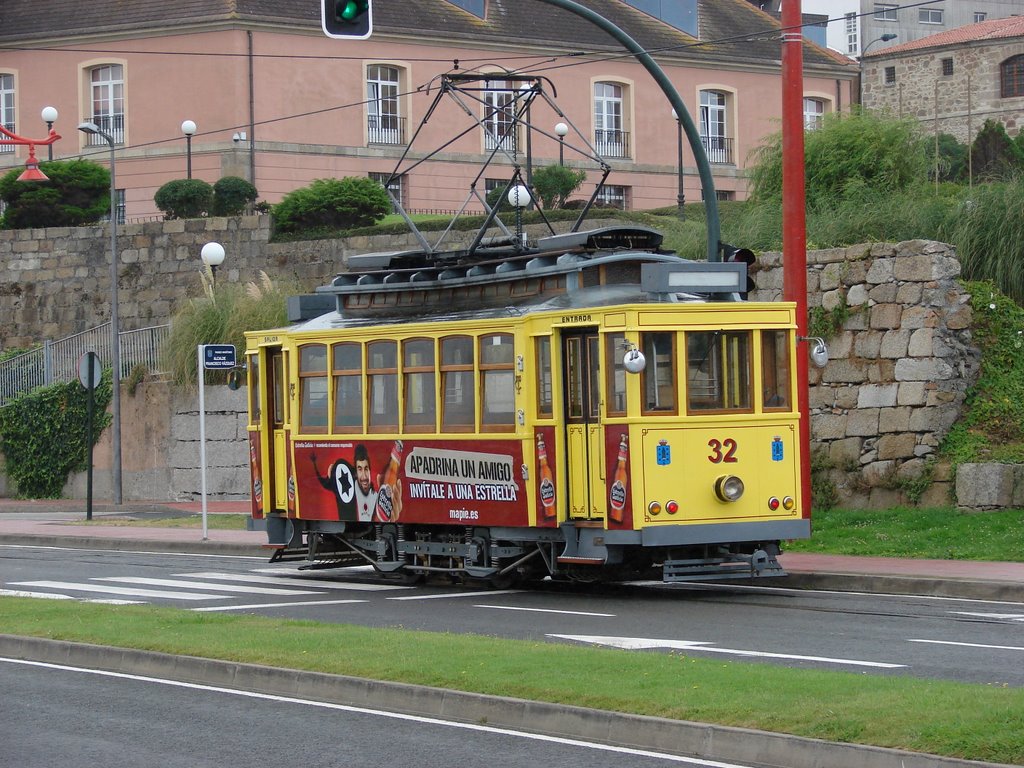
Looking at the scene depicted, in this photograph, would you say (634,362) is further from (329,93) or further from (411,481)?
(329,93)

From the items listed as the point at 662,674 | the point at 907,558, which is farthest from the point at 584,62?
the point at 662,674

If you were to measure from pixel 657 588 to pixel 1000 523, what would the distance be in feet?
13.6

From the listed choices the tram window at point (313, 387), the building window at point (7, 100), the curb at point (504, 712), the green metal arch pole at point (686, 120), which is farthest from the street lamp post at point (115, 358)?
the curb at point (504, 712)

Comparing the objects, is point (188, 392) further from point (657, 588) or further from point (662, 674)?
point (662, 674)

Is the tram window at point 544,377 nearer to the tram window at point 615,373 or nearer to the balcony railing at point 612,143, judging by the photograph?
the tram window at point 615,373

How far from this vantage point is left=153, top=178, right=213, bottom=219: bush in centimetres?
4444

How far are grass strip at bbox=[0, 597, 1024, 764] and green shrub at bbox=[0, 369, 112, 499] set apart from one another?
23.7m

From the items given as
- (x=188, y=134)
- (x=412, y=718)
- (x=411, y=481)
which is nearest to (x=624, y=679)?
(x=412, y=718)

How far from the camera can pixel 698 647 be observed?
12.9 metres

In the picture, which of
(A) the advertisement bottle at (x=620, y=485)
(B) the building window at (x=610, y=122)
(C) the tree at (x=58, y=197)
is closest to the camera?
(A) the advertisement bottle at (x=620, y=485)

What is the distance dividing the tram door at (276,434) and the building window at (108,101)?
3369 centimetres

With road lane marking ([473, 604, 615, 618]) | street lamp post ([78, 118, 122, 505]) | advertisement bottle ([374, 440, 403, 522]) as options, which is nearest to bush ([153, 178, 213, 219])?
street lamp post ([78, 118, 122, 505])

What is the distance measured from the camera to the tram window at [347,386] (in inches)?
746

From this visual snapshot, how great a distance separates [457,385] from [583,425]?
1.76m
